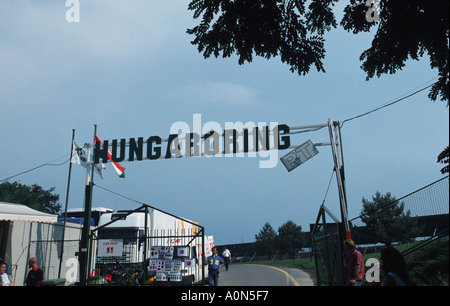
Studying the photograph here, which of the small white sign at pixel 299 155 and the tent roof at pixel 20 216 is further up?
the small white sign at pixel 299 155

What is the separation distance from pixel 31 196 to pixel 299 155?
54767 millimetres

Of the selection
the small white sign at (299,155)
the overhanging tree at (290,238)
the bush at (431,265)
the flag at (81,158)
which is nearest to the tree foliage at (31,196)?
the overhanging tree at (290,238)

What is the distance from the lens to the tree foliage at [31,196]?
54719 mm

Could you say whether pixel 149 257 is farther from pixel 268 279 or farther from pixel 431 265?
pixel 431 265

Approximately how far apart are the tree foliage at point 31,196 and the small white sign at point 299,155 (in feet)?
171

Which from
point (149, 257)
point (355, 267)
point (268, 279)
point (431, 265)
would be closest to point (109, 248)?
point (149, 257)

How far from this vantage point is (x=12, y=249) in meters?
15.0

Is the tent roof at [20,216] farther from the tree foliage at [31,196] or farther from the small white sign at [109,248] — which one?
the tree foliage at [31,196]

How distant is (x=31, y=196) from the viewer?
5675 cm
